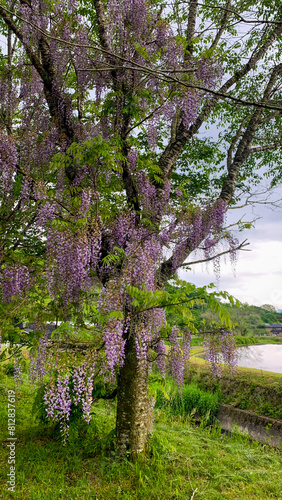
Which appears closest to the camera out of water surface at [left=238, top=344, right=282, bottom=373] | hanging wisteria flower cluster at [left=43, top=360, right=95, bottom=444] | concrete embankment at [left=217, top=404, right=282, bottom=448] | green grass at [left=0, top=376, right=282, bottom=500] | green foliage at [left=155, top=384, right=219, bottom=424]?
hanging wisteria flower cluster at [left=43, top=360, right=95, bottom=444]

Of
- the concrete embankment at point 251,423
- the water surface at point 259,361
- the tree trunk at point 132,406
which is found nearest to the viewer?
the tree trunk at point 132,406

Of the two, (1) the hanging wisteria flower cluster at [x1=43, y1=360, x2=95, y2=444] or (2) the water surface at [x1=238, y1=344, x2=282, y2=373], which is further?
(2) the water surface at [x1=238, y1=344, x2=282, y2=373]

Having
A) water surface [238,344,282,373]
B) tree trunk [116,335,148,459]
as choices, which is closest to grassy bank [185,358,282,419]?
water surface [238,344,282,373]

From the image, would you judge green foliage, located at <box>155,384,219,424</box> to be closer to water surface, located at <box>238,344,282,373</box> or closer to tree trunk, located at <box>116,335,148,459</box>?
water surface, located at <box>238,344,282,373</box>

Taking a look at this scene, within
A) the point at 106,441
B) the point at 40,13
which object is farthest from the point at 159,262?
the point at 40,13

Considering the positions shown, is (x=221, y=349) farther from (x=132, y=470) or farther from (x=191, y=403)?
(x=191, y=403)

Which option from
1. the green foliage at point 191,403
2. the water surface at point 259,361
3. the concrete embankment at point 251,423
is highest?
the water surface at point 259,361

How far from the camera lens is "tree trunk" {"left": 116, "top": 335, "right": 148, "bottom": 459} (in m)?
4.69

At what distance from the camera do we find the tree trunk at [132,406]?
15.4 feet

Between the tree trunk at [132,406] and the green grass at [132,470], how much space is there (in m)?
0.22

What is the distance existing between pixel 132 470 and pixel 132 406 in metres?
0.77

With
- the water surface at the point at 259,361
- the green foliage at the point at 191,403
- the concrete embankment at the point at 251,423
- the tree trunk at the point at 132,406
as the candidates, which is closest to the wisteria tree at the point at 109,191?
the tree trunk at the point at 132,406

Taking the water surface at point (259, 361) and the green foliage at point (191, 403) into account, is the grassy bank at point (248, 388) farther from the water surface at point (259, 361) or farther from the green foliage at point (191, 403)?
the water surface at point (259, 361)

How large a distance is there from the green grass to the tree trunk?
0.22 metres
